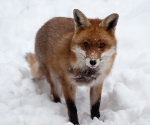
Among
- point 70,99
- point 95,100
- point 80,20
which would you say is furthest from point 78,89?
point 80,20

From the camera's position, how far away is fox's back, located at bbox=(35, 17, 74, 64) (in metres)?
4.00

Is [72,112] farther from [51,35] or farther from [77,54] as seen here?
[51,35]

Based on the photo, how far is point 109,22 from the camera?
11.1 feet

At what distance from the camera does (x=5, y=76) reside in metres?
4.44

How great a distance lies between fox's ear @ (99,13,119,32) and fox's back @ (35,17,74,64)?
0.63m

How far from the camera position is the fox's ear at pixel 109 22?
131 inches

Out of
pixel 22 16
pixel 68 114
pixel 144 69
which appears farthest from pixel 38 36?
pixel 22 16

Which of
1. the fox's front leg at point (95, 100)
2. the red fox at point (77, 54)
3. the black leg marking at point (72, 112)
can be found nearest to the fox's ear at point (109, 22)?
the red fox at point (77, 54)

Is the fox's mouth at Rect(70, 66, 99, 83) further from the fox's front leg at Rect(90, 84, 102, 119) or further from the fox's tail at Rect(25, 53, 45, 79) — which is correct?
the fox's tail at Rect(25, 53, 45, 79)

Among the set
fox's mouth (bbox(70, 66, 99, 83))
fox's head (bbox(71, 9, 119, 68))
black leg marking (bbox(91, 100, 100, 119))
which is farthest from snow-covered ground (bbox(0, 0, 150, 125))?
fox's head (bbox(71, 9, 119, 68))

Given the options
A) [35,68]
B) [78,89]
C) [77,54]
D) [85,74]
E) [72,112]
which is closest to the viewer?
[77,54]

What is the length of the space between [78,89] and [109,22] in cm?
158

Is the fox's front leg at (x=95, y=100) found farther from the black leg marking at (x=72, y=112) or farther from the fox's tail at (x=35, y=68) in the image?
the fox's tail at (x=35, y=68)

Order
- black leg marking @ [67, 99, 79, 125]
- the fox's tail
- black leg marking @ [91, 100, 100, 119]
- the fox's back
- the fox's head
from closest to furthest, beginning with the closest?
the fox's head
black leg marking @ [67, 99, 79, 125]
black leg marking @ [91, 100, 100, 119]
the fox's back
the fox's tail
